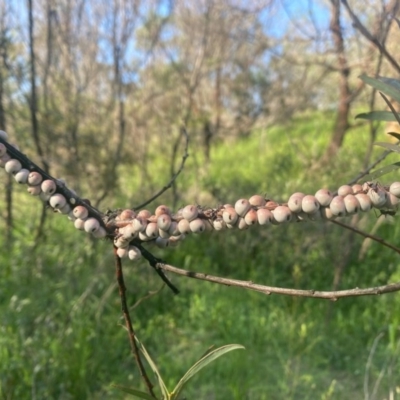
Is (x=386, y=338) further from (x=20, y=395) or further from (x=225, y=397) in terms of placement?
(x=20, y=395)

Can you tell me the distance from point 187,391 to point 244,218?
1358 mm

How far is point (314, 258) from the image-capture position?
2.48m

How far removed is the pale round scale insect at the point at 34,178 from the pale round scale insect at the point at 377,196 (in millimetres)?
357

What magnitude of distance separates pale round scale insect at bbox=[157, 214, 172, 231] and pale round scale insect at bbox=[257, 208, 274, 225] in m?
0.09

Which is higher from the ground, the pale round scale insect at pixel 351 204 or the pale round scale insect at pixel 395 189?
the pale round scale insect at pixel 395 189

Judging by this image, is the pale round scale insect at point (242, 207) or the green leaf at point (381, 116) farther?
the green leaf at point (381, 116)

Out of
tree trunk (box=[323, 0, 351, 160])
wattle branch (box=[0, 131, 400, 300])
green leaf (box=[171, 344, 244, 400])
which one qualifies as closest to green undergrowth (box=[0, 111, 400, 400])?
tree trunk (box=[323, 0, 351, 160])

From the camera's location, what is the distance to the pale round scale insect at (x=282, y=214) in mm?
483

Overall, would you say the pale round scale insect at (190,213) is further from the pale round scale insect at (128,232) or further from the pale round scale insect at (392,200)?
the pale round scale insect at (392,200)

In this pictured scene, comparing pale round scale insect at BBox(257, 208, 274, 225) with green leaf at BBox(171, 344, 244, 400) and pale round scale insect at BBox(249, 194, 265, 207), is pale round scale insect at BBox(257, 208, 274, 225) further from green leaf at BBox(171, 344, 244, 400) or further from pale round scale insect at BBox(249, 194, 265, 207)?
green leaf at BBox(171, 344, 244, 400)

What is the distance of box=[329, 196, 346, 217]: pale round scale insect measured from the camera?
0.47 meters

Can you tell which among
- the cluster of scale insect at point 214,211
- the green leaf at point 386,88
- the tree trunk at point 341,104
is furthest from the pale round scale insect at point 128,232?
the tree trunk at point 341,104

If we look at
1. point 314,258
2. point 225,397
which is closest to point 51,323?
point 225,397

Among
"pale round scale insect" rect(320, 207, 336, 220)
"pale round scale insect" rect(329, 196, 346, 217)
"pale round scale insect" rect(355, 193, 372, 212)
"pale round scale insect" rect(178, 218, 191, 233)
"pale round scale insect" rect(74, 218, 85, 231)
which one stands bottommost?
"pale round scale insect" rect(74, 218, 85, 231)
